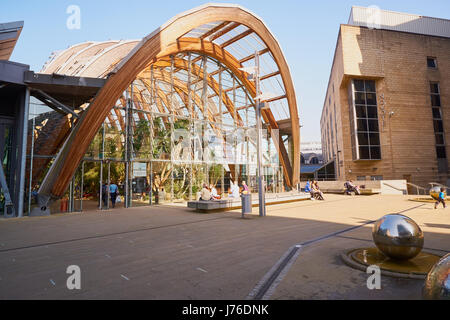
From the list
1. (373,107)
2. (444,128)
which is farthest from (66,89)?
(444,128)

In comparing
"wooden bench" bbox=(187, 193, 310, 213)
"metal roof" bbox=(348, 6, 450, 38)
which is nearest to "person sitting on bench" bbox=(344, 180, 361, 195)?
"wooden bench" bbox=(187, 193, 310, 213)

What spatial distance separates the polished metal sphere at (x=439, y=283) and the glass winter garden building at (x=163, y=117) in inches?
378

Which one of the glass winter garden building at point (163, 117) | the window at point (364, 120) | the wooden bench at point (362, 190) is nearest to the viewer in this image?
the glass winter garden building at point (163, 117)

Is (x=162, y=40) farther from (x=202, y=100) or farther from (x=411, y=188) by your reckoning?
(x=411, y=188)

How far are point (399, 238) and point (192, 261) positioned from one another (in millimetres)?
3481

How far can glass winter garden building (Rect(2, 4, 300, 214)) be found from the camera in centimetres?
1296

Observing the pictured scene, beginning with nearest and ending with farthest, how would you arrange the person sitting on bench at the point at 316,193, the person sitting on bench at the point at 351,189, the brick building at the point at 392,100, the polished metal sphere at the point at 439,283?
→ the polished metal sphere at the point at 439,283 < the person sitting on bench at the point at 316,193 < the person sitting on bench at the point at 351,189 < the brick building at the point at 392,100

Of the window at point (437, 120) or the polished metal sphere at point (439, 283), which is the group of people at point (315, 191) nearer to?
the polished metal sphere at point (439, 283)

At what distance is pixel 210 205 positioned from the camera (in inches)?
468

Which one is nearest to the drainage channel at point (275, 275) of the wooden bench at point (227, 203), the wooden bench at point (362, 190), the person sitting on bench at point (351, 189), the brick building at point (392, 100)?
the wooden bench at point (227, 203)

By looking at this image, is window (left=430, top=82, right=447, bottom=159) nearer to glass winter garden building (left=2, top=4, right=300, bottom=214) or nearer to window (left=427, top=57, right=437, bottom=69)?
window (left=427, top=57, right=437, bottom=69)

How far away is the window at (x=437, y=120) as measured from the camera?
37156 mm

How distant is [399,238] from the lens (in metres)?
4.13

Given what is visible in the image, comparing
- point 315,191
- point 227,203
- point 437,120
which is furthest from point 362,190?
point 437,120
